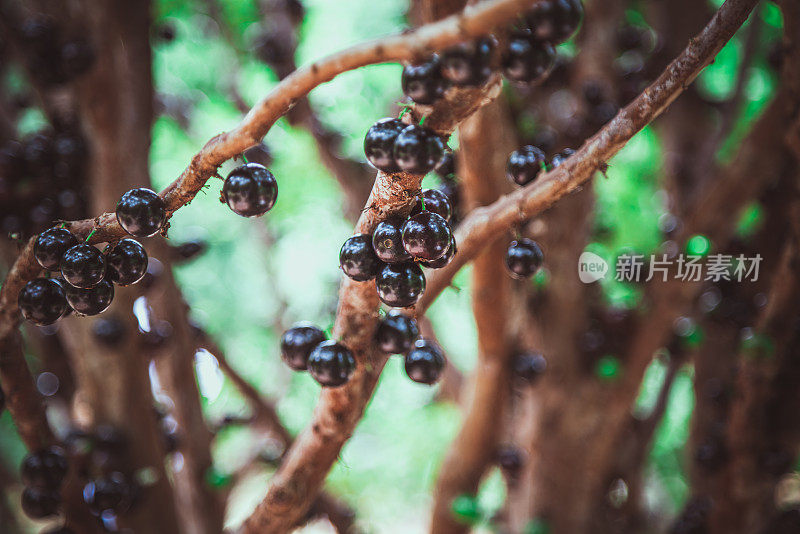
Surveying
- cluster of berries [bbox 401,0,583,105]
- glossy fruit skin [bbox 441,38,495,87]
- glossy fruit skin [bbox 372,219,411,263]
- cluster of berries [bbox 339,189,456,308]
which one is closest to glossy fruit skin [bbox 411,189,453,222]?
cluster of berries [bbox 339,189,456,308]

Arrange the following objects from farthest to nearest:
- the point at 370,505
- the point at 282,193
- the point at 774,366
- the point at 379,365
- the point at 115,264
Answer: the point at 370,505
the point at 282,193
the point at 774,366
the point at 379,365
the point at 115,264

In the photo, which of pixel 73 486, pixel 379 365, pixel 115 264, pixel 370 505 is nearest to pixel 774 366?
pixel 379 365

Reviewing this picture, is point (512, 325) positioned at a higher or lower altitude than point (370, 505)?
higher

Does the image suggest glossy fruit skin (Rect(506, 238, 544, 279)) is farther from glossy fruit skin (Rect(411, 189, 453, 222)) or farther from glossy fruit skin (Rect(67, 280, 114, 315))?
glossy fruit skin (Rect(67, 280, 114, 315))

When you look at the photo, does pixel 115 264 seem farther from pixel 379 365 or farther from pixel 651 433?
pixel 651 433

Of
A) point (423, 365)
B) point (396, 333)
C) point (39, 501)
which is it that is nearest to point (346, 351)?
point (396, 333)

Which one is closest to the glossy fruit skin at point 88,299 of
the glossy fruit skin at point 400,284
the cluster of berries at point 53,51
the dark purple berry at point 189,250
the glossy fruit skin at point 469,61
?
the glossy fruit skin at point 400,284

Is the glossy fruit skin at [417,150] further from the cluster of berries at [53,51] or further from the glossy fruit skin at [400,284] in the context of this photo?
the cluster of berries at [53,51]
